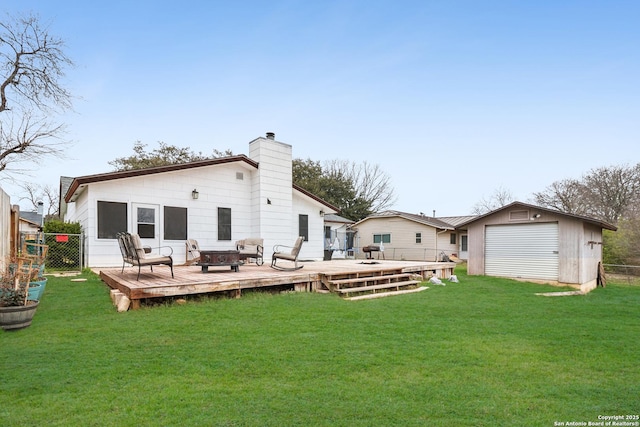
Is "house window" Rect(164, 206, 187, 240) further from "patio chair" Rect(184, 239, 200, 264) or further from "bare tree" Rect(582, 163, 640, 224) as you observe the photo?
"bare tree" Rect(582, 163, 640, 224)

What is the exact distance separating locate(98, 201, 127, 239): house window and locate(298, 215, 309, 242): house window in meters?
6.39

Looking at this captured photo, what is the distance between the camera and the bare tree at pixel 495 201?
36281mm

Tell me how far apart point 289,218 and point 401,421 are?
10759mm

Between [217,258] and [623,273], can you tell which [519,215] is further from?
[217,258]

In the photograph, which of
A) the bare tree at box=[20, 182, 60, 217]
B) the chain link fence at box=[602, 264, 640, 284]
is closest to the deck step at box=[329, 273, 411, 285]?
the chain link fence at box=[602, 264, 640, 284]

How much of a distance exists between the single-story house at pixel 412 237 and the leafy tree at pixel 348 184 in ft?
21.7

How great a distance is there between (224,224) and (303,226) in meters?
3.63

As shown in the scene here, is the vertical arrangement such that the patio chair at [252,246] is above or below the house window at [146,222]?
below

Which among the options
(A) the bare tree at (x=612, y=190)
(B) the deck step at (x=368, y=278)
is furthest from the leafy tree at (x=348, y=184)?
(B) the deck step at (x=368, y=278)

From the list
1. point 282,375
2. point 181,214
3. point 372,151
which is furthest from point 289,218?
point 372,151

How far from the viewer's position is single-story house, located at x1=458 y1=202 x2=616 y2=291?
37.6ft

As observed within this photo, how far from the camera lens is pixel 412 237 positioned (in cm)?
2525

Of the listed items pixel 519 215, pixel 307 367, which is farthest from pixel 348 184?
pixel 307 367

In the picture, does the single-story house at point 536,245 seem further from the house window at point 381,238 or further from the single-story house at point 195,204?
the house window at point 381,238
